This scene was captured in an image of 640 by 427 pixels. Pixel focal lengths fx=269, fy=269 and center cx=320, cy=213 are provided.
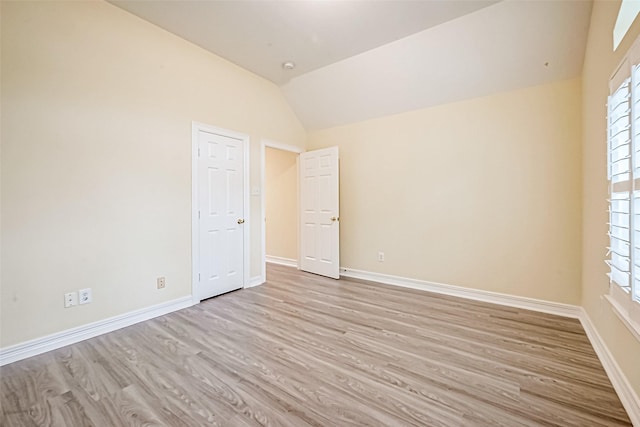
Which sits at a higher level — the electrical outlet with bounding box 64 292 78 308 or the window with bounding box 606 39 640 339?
the window with bounding box 606 39 640 339

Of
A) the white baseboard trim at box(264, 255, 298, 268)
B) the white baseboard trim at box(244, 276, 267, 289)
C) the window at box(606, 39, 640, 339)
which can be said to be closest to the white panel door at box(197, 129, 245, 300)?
the white baseboard trim at box(244, 276, 267, 289)

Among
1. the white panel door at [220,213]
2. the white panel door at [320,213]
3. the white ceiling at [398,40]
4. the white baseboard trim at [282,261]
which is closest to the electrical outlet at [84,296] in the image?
the white panel door at [220,213]

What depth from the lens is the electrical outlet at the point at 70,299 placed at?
2234 mm

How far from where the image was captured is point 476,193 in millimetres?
3244

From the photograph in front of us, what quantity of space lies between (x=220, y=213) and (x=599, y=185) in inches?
145

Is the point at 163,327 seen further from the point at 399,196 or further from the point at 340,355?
the point at 399,196

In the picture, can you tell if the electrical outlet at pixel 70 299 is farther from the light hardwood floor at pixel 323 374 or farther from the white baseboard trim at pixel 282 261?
the white baseboard trim at pixel 282 261

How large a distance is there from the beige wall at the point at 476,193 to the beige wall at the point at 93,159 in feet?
8.00

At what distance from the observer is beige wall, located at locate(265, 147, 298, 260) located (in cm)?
498

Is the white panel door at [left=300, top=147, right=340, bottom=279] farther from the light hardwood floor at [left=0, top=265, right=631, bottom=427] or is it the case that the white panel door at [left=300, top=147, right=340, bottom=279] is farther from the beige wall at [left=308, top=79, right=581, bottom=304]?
the light hardwood floor at [left=0, top=265, right=631, bottom=427]

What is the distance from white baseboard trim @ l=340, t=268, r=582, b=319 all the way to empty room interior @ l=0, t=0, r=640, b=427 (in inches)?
1.0

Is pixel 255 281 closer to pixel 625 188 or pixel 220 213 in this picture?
pixel 220 213

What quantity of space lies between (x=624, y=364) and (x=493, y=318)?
1.14 metres

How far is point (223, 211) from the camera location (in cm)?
345
